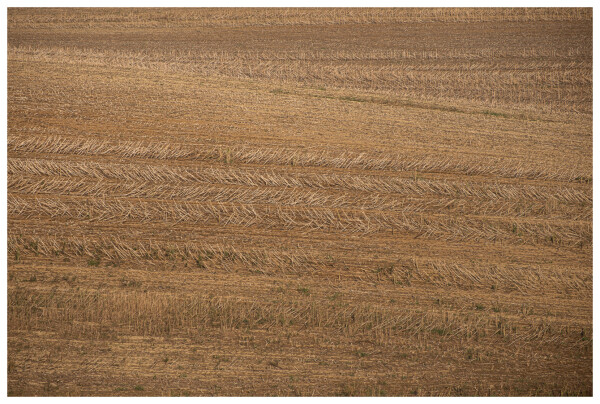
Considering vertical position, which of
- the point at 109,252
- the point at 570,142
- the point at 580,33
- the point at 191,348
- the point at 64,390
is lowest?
the point at 64,390

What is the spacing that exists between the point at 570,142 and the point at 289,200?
3.91 meters

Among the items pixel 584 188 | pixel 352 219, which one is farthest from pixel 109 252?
pixel 584 188

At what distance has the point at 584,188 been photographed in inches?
235

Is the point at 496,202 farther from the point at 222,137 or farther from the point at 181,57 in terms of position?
the point at 181,57

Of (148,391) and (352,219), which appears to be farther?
(352,219)

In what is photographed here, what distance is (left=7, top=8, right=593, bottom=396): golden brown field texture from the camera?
5328 mm

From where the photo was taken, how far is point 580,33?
6406mm

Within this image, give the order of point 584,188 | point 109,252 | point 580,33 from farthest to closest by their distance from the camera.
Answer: point 580,33
point 584,188
point 109,252

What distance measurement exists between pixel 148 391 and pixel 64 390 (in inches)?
36.2

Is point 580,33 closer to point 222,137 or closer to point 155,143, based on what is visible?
point 222,137

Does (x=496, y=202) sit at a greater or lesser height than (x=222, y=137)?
lesser

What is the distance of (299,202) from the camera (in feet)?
19.2

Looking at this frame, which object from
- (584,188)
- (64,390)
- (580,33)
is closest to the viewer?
(64,390)

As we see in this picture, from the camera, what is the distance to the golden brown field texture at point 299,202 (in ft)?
17.5
